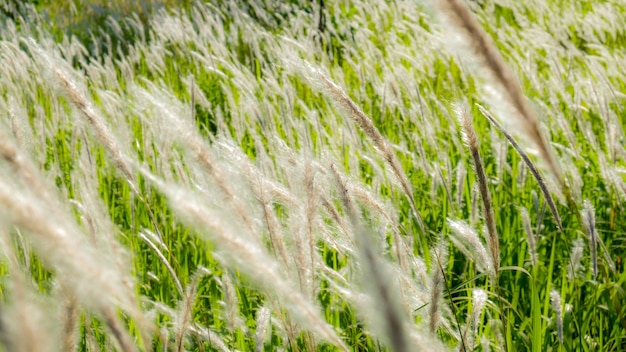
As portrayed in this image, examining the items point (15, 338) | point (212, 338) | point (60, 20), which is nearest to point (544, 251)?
point (212, 338)

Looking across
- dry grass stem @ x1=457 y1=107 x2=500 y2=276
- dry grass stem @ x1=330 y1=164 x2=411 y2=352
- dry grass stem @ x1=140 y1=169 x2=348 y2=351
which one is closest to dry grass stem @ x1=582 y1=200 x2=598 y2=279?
dry grass stem @ x1=457 y1=107 x2=500 y2=276

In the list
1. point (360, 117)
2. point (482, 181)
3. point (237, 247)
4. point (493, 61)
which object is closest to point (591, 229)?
point (482, 181)

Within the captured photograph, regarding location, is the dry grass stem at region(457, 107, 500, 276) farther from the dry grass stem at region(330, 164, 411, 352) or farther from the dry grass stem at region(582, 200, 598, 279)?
the dry grass stem at region(330, 164, 411, 352)

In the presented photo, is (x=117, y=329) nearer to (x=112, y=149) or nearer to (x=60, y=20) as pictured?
(x=112, y=149)

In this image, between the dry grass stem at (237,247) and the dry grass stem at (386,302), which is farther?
the dry grass stem at (237,247)

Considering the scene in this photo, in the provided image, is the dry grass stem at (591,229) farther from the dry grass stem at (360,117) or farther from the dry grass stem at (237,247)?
the dry grass stem at (237,247)

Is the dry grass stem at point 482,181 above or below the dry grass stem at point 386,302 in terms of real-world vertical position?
below

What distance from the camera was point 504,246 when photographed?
6.66ft

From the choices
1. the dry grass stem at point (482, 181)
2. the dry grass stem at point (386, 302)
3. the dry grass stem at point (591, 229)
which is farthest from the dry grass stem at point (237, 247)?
the dry grass stem at point (591, 229)

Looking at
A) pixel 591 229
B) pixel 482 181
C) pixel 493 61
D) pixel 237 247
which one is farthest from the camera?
pixel 591 229

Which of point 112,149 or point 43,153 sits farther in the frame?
point 43,153

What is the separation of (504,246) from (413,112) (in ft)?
2.96

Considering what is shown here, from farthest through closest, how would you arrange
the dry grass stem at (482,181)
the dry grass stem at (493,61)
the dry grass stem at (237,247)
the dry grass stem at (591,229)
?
the dry grass stem at (591,229), the dry grass stem at (482,181), the dry grass stem at (493,61), the dry grass stem at (237,247)

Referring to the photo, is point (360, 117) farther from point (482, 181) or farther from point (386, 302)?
point (386, 302)
